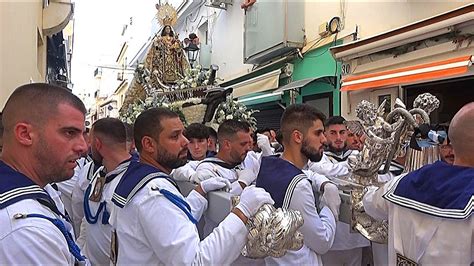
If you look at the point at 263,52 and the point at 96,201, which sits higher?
the point at 263,52

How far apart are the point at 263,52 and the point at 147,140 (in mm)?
10679

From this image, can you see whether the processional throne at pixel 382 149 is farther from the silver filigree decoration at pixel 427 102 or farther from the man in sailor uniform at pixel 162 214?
the man in sailor uniform at pixel 162 214

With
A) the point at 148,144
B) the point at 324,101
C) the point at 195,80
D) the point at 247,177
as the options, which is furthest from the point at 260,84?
the point at 148,144

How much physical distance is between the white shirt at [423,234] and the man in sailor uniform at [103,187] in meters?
1.75

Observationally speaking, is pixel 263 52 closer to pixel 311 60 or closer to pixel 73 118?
pixel 311 60

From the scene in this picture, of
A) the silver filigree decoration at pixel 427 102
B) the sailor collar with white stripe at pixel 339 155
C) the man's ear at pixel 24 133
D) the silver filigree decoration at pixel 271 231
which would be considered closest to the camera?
the man's ear at pixel 24 133

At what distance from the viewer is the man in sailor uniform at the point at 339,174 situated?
12.5 ft

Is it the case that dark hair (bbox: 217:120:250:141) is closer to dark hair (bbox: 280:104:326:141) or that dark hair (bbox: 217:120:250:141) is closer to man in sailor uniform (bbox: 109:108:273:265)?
dark hair (bbox: 280:104:326:141)

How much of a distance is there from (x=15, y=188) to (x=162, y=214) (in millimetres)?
785

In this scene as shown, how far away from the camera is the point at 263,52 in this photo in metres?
13.3

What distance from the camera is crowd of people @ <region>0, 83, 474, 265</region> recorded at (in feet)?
5.77

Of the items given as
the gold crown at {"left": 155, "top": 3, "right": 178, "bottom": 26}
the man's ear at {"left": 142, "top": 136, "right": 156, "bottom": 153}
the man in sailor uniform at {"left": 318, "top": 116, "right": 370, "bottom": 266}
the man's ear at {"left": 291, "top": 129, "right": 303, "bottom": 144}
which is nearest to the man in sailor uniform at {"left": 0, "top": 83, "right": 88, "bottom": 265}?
the man's ear at {"left": 142, "top": 136, "right": 156, "bottom": 153}

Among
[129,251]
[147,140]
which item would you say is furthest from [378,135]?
[129,251]

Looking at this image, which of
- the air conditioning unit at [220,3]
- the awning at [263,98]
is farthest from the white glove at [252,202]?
the air conditioning unit at [220,3]
